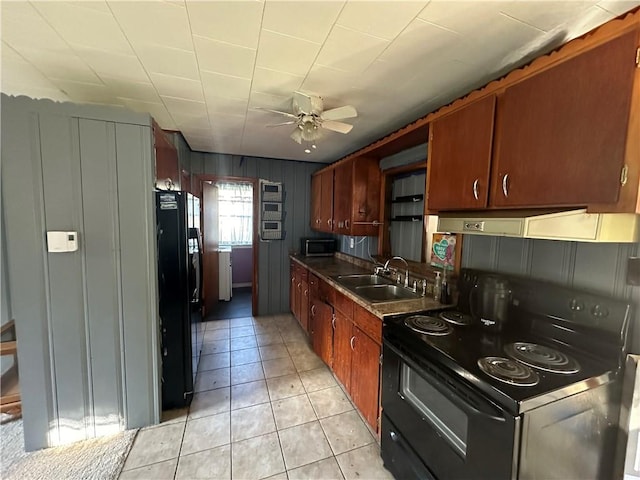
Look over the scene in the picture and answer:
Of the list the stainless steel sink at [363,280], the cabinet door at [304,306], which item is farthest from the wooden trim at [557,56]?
the cabinet door at [304,306]

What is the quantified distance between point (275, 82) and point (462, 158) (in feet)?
4.11

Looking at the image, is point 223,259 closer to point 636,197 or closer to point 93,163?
point 93,163

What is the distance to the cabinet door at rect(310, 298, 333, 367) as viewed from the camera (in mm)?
2512

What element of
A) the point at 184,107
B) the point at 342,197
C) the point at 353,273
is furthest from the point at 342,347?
the point at 184,107

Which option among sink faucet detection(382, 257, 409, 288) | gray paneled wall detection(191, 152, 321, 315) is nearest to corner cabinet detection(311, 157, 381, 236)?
sink faucet detection(382, 257, 409, 288)

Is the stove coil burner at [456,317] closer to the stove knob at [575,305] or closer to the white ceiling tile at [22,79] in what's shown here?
the stove knob at [575,305]

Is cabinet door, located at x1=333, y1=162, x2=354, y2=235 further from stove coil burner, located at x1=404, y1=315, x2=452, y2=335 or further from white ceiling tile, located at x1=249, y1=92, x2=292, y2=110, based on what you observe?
stove coil burner, located at x1=404, y1=315, x2=452, y2=335

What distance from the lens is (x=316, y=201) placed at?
393cm

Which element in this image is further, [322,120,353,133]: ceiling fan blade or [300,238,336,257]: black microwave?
[300,238,336,257]: black microwave

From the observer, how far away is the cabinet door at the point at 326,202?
3.40 metres

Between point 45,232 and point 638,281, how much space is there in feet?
10.0

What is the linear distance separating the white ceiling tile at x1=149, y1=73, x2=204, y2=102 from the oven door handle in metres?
2.15

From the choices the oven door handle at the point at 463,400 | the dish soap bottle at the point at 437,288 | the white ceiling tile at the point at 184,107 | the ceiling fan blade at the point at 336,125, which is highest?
the white ceiling tile at the point at 184,107

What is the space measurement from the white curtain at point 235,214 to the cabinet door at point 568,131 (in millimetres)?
5072
